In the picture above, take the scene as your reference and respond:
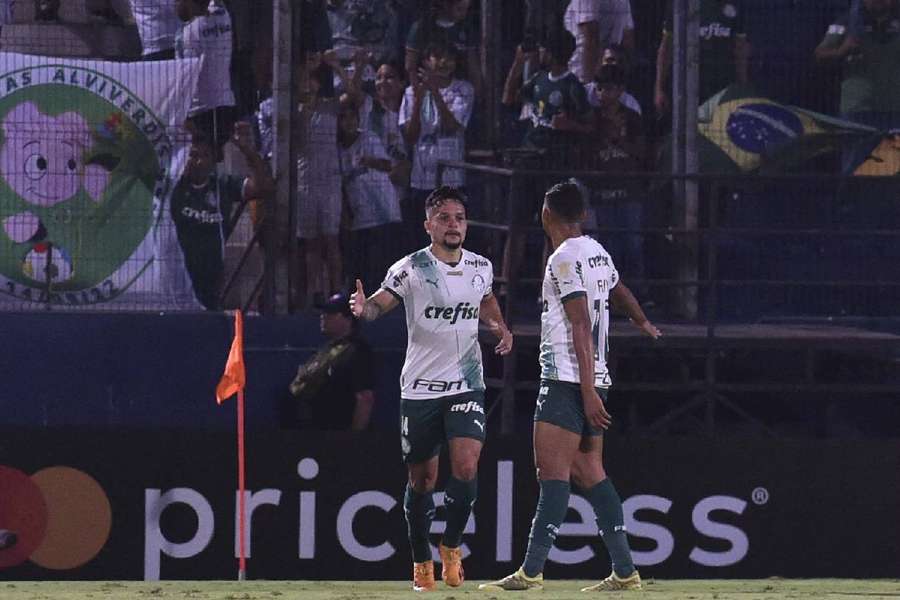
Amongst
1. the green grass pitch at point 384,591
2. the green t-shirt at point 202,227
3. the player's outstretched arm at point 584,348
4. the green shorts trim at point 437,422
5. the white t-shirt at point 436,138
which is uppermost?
the white t-shirt at point 436,138

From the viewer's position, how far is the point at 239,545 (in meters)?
11.7

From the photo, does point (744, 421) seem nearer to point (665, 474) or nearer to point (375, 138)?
point (665, 474)

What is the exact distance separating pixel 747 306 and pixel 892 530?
2416mm

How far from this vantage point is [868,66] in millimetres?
13305

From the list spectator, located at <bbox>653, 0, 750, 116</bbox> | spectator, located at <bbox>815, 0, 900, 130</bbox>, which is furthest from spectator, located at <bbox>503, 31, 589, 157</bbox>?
spectator, located at <bbox>815, 0, 900, 130</bbox>

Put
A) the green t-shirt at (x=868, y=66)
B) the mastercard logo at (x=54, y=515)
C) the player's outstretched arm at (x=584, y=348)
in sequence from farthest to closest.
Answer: the green t-shirt at (x=868, y=66)
the mastercard logo at (x=54, y=515)
the player's outstretched arm at (x=584, y=348)

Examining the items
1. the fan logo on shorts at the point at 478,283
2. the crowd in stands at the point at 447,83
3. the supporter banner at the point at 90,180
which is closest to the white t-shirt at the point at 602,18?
the crowd in stands at the point at 447,83

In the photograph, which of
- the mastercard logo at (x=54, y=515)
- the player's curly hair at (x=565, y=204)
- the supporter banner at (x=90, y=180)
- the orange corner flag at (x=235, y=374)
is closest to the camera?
the player's curly hair at (x=565, y=204)

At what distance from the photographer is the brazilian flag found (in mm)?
13227

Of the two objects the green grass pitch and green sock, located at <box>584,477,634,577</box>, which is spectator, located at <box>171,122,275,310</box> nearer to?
the green grass pitch

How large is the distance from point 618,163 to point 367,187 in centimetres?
181

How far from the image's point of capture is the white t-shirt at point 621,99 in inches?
521

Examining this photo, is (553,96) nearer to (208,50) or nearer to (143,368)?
(208,50)

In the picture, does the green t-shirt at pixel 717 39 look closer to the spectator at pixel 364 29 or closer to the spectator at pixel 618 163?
the spectator at pixel 618 163
